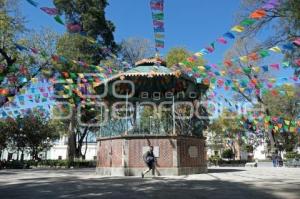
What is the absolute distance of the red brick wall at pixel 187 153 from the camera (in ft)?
59.2

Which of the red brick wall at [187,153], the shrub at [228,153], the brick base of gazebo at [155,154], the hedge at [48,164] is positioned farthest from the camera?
the shrub at [228,153]

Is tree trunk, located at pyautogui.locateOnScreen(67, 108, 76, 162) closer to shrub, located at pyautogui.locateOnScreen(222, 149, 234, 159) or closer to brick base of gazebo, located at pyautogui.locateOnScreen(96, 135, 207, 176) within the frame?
brick base of gazebo, located at pyautogui.locateOnScreen(96, 135, 207, 176)

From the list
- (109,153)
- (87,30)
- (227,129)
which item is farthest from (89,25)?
(227,129)

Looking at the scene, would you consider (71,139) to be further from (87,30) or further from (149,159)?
(149,159)

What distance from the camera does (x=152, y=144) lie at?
1784 cm

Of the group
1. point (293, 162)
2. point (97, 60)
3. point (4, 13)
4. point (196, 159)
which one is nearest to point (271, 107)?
point (293, 162)

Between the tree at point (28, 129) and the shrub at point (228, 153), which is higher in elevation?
the tree at point (28, 129)

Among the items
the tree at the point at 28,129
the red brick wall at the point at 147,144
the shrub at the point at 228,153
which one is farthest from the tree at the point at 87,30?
the shrub at the point at 228,153

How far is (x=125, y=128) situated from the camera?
60.8ft

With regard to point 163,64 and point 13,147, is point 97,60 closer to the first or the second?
point 163,64

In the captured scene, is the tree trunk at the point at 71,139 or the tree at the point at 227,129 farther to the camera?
the tree at the point at 227,129

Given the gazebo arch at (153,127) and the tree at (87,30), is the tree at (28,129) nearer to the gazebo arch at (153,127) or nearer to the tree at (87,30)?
the tree at (87,30)

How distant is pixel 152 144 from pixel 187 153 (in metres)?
2.32

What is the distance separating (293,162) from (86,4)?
2873 cm
